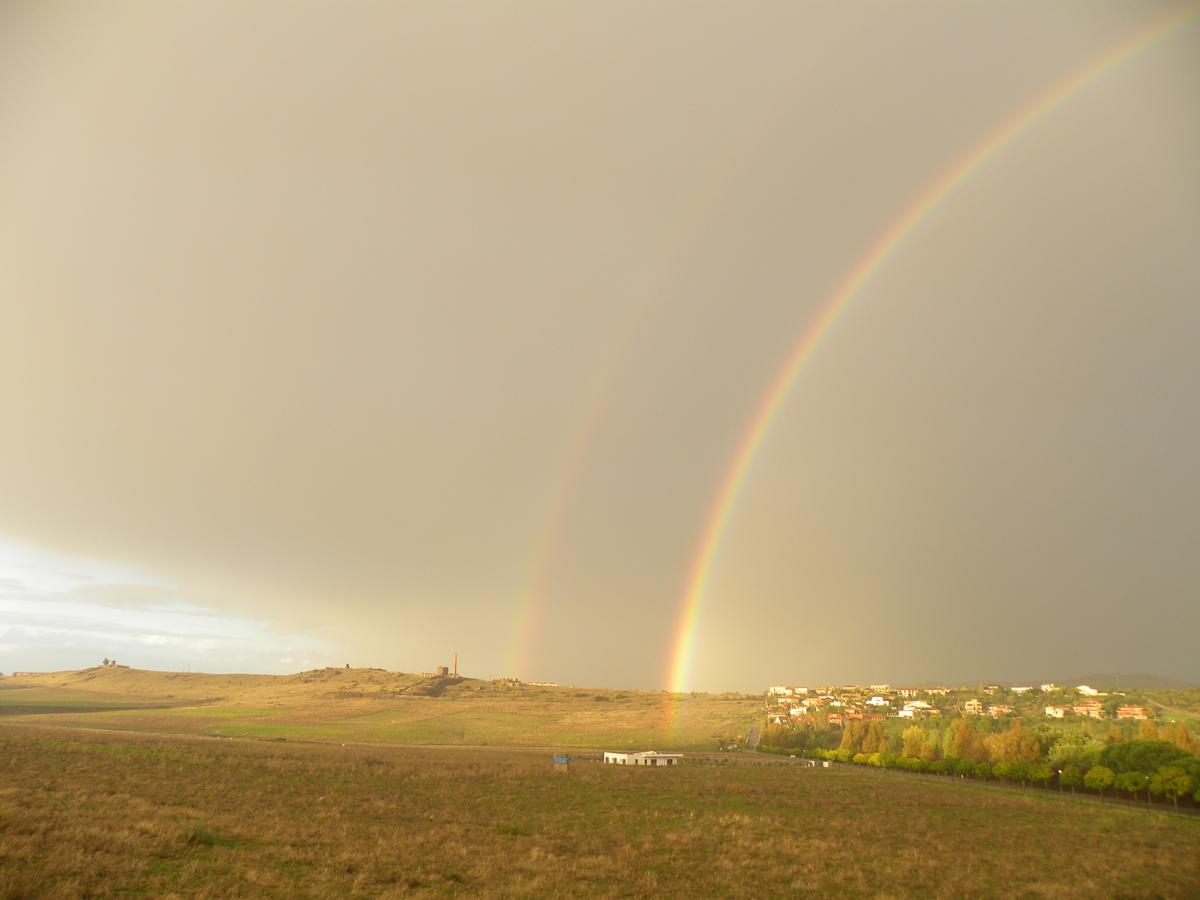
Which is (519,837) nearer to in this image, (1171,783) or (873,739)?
(1171,783)

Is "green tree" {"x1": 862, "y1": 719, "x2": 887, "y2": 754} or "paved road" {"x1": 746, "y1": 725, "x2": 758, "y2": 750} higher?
"green tree" {"x1": 862, "y1": 719, "x2": 887, "y2": 754}

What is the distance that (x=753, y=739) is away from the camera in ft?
454

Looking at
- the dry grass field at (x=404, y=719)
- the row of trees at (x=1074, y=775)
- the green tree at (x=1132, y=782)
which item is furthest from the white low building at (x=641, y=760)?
the green tree at (x=1132, y=782)

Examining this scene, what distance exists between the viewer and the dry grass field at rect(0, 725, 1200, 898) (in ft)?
68.3

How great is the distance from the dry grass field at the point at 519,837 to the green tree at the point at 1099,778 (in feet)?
24.2

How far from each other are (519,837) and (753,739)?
393 feet

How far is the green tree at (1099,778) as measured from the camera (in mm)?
60594

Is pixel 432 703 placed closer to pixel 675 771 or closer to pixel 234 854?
pixel 675 771

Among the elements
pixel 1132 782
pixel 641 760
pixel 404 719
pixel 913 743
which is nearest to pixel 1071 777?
pixel 1132 782

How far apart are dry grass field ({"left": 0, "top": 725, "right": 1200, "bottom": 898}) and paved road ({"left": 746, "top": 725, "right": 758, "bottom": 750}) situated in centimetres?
7393

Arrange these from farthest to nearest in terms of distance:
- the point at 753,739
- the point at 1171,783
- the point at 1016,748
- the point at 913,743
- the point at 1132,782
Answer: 1. the point at 753,739
2. the point at 913,743
3. the point at 1016,748
4. the point at 1132,782
5. the point at 1171,783

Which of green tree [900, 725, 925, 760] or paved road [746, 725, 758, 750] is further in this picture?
paved road [746, 725, 758, 750]

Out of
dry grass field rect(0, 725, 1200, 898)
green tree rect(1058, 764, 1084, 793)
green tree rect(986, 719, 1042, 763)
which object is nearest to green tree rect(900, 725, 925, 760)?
green tree rect(986, 719, 1042, 763)

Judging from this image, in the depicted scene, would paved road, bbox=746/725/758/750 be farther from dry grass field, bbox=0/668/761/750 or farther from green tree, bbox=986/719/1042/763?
green tree, bbox=986/719/1042/763
